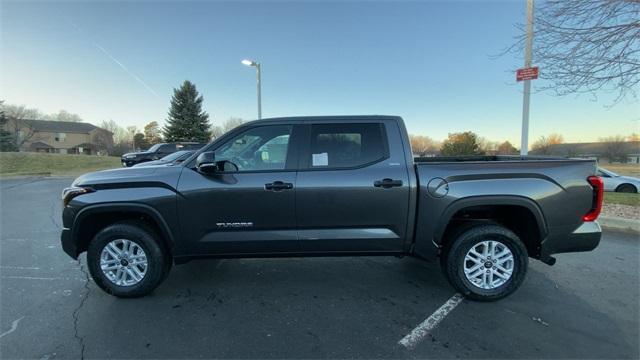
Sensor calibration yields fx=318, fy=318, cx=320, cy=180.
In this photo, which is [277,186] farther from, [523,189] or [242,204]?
[523,189]

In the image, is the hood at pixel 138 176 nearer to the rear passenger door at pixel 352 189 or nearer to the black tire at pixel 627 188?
the rear passenger door at pixel 352 189

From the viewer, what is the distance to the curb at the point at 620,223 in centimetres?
583

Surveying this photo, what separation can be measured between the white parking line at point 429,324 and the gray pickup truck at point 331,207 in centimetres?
16

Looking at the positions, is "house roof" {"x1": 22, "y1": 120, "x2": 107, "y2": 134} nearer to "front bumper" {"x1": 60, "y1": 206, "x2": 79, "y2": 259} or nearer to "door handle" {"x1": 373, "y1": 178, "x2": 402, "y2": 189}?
"front bumper" {"x1": 60, "y1": 206, "x2": 79, "y2": 259}

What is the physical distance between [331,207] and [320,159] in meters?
0.52

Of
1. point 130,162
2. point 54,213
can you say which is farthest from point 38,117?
point 54,213

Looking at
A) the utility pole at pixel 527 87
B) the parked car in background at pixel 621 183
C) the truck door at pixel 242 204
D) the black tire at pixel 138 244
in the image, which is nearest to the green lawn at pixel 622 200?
the utility pole at pixel 527 87

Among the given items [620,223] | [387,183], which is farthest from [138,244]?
[620,223]

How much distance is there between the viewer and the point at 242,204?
3285 mm

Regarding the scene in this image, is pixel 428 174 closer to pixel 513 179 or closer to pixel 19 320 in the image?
pixel 513 179

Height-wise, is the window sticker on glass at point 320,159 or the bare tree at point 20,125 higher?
the bare tree at point 20,125

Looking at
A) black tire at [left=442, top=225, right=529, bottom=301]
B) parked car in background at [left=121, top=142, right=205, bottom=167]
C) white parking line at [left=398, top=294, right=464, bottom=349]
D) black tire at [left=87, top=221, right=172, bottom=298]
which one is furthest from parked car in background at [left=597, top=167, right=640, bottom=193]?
parked car in background at [left=121, top=142, right=205, bottom=167]

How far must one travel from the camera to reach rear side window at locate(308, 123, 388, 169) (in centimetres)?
338

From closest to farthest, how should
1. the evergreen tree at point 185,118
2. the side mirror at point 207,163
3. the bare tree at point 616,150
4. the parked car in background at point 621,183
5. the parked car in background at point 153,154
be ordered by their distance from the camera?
the side mirror at point 207,163, the parked car in background at point 621,183, the parked car in background at point 153,154, the evergreen tree at point 185,118, the bare tree at point 616,150
